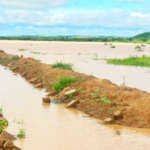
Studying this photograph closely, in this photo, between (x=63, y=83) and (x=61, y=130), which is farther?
(x=63, y=83)

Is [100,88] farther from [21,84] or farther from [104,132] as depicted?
[21,84]

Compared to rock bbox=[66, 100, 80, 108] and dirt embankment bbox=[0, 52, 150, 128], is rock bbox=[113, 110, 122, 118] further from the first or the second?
rock bbox=[66, 100, 80, 108]

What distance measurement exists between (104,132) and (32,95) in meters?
5.22

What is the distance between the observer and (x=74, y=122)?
9102 mm

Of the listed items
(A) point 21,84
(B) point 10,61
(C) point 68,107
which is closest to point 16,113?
(C) point 68,107

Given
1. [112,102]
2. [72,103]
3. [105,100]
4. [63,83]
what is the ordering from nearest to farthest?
[112,102], [105,100], [72,103], [63,83]

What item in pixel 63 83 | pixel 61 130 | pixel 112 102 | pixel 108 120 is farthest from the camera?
pixel 63 83

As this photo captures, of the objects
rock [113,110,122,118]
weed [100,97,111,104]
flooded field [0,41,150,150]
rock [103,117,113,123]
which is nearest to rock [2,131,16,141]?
flooded field [0,41,150,150]

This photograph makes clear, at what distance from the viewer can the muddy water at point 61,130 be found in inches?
285

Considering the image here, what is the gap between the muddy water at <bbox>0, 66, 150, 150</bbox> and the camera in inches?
285

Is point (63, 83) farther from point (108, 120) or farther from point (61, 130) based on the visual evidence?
point (61, 130)

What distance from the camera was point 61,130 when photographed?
27.2 feet

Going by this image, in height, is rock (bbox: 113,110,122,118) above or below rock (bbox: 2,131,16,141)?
above

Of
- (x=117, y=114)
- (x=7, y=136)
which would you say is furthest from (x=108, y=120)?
(x=7, y=136)
